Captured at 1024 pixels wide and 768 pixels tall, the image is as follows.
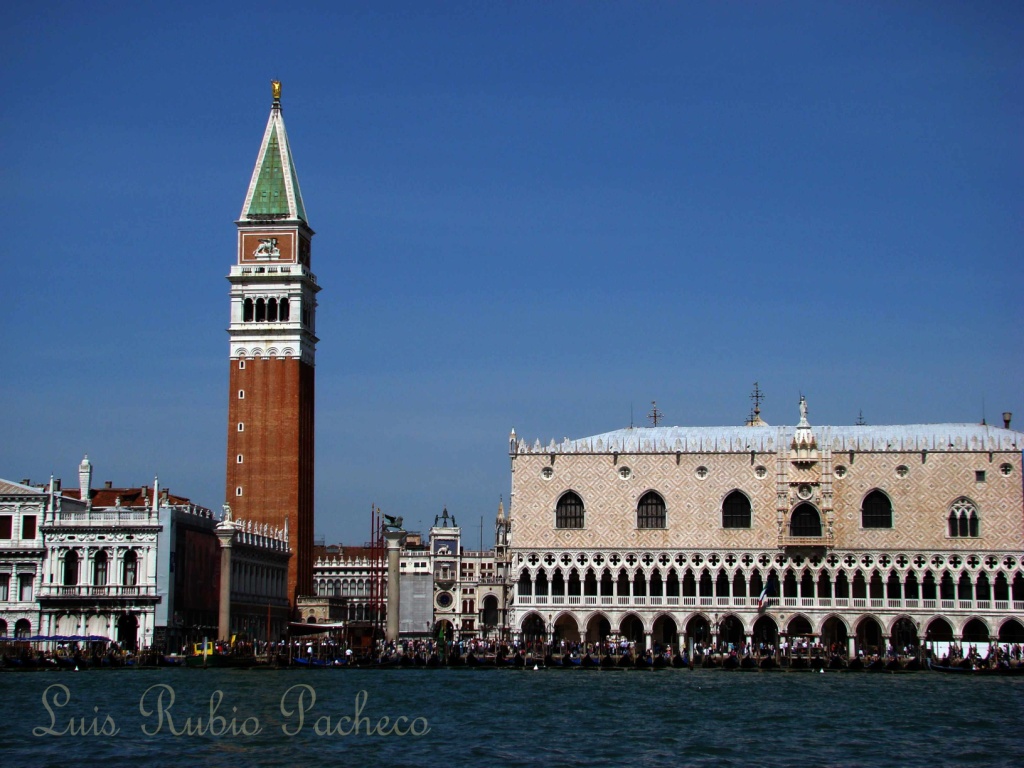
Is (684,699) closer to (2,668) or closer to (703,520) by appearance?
(703,520)

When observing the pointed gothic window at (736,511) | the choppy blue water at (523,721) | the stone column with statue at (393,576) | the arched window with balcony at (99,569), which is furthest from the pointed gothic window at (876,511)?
the arched window with balcony at (99,569)

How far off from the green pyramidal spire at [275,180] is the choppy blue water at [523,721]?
127 feet

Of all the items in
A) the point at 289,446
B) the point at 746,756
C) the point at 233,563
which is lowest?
the point at 746,756

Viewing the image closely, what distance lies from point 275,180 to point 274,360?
1106 cm

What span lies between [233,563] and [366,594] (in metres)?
64.8

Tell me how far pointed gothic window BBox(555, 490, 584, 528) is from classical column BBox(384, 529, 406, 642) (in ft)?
27.3

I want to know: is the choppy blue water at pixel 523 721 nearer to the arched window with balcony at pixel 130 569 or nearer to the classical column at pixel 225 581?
the arched window with balcony at pixel 130 569

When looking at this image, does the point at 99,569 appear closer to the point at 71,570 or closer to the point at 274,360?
the point at 71,570

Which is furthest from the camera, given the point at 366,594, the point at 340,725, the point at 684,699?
the point at 366,594

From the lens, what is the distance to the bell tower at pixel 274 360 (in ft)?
293

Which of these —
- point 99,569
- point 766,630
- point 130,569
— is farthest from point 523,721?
point 99,569

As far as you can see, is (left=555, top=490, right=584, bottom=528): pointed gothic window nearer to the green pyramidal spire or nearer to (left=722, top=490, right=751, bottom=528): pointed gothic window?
(left=722, top=490, right=751, bottom=528): pointed gothic window

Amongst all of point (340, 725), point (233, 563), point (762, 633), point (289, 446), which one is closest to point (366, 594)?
point (289, 446)

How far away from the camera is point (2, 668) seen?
6275 centimetres
